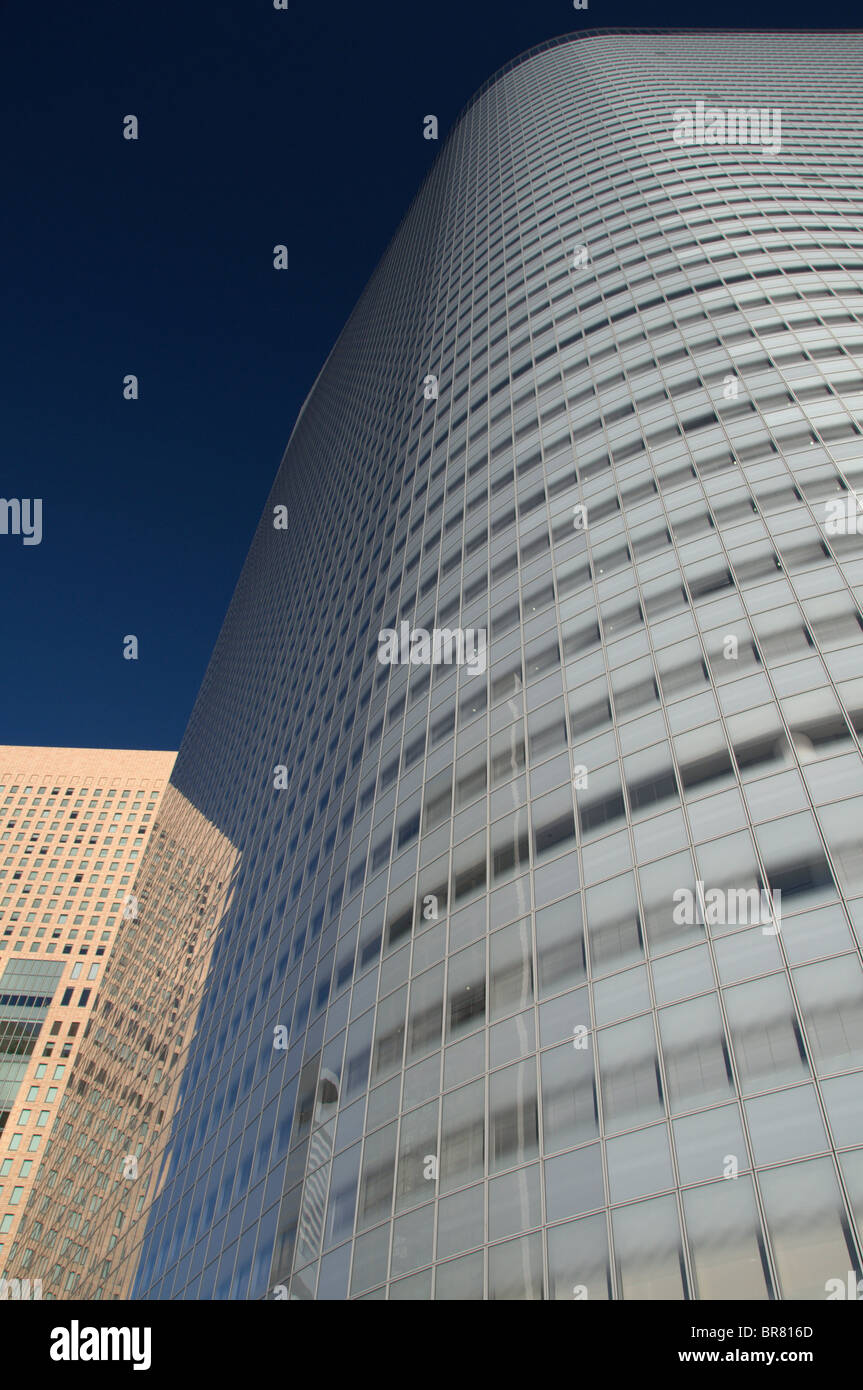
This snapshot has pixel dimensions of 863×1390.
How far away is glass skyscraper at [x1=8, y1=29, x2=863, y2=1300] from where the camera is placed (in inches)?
717

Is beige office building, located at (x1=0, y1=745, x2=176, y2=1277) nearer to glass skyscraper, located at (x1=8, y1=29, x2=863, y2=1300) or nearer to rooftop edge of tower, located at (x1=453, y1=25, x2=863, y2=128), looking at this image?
glass skyscraper, located at (x1=8, y1=29, x2=863, y2=1300)

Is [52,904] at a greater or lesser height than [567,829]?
greater

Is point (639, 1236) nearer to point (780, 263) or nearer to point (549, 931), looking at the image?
point (549, 931)

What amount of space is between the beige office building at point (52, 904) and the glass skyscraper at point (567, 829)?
84.1ft

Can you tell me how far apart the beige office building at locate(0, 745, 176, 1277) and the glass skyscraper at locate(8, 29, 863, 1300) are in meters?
25.6

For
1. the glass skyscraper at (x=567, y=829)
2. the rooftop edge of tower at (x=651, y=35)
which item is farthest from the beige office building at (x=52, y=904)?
the rooftop edge of tower at (x=651, y=35)

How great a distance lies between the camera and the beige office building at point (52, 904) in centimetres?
9738

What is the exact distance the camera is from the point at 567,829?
85.3 ft

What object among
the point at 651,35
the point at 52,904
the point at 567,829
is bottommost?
the point at 567,829

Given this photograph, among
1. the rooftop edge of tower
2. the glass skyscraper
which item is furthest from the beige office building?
the rooftop edge of tower

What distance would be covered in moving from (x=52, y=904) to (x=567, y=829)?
116 meters

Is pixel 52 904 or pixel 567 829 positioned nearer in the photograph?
pixel 567 829
